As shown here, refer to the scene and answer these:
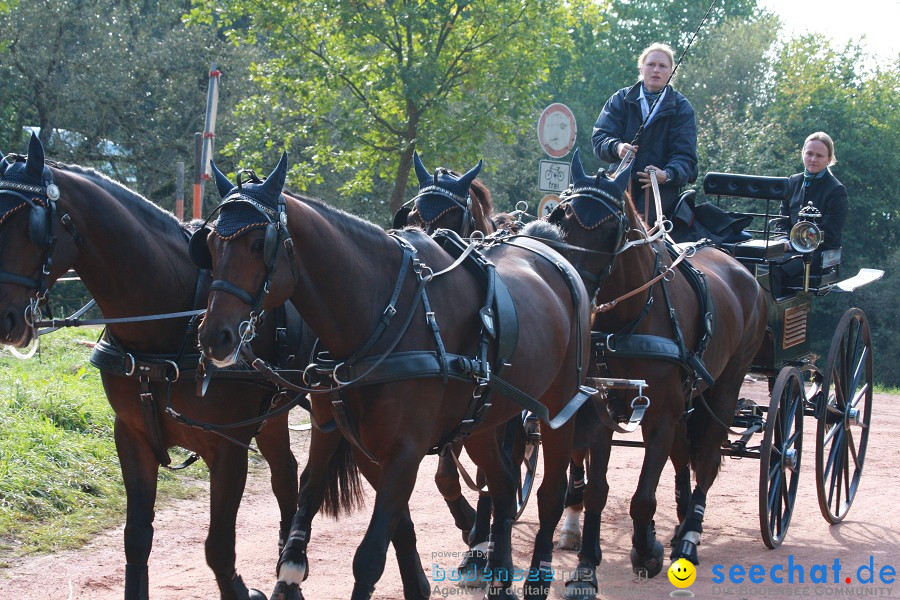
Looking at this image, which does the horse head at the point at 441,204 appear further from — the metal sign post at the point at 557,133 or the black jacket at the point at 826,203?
the metal sign post at the point at 557,133

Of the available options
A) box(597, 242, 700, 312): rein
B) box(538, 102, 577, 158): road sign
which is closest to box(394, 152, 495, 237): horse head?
box(597, 242, 700, 312): rein

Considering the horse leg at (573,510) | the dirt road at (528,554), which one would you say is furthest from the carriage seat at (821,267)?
the horse leg at (573,510)

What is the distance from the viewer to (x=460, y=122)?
13.0 meters

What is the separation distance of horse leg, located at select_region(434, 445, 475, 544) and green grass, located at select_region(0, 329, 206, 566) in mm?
2211

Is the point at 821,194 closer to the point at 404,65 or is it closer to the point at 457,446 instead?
the point at 457,446

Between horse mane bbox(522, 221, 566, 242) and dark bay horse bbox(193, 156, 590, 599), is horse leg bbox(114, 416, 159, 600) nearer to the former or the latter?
dark bay horse bbox(193, 156, 590, 599)

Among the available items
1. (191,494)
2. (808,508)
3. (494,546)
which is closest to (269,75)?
(191,494)

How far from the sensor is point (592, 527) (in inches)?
211

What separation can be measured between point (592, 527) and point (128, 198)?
117 inches

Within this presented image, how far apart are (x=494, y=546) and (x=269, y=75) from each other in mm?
10376

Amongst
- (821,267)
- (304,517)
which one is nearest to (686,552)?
(304,517)

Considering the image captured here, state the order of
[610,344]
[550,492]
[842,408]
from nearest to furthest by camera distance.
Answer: [550,492] < [610,344] < [842,408]

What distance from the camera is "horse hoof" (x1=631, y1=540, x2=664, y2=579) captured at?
18.3 feet

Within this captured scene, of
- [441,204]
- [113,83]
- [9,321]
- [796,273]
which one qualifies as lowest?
[9,321]
